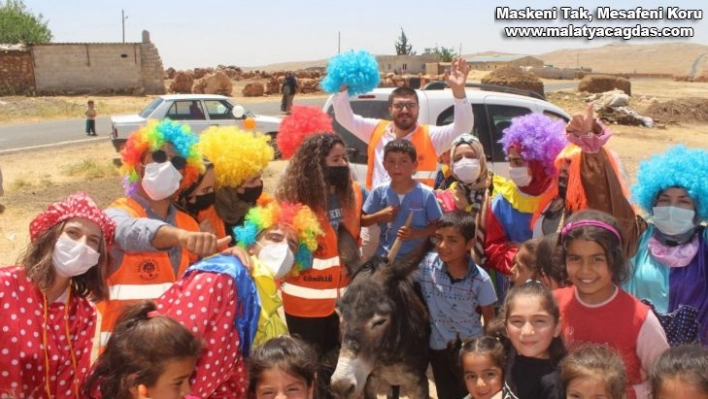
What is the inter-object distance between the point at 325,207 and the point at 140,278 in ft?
4.44

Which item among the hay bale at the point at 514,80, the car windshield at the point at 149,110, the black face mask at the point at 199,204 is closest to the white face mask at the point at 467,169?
the black face mask at the point at 199,204

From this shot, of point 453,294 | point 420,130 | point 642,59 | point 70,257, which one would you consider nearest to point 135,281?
point 70,257

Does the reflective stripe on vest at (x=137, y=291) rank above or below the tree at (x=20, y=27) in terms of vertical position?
below

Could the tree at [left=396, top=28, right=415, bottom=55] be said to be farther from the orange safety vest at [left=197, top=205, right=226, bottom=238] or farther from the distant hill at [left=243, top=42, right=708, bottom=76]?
the orange safety vest at [left=197, top=205, right=226, bottom=238]

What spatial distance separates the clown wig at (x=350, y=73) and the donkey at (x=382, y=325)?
228 cm

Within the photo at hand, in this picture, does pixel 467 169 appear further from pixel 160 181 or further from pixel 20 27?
pixel 20 27

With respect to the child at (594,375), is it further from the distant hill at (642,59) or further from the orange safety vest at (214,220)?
the distant hill at (642,59)

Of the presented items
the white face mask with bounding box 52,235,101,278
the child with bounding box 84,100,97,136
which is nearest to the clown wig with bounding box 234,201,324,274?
the white face mask with bounding box 52,235,101,278

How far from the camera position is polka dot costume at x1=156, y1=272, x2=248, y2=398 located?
295 cm

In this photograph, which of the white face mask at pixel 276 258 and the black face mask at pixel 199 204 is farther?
the black face mask at pixel 199 204

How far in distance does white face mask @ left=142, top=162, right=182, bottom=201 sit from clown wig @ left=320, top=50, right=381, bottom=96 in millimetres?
2775

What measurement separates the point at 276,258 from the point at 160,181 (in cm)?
84

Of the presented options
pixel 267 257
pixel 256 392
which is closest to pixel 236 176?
pixel 267 257

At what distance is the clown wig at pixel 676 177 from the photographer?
3.65 m
